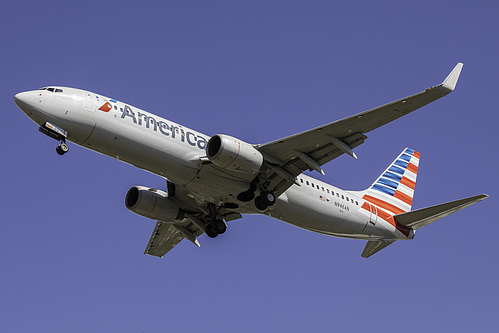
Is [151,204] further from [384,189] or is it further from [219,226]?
[384,189]

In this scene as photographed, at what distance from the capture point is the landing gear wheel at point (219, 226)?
Answer: 118 feet

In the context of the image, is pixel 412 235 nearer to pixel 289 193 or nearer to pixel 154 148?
pixel 289 193

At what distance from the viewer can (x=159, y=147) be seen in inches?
1184

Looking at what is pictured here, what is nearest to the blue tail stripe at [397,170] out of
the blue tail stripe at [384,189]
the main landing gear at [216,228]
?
the blue tail stripe at [384,189]

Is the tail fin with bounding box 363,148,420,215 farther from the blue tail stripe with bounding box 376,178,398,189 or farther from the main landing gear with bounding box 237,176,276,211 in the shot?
the main landing gear with bounding box 237,176,276,211

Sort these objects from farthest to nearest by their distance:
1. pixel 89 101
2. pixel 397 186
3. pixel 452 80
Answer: pixel 397 186, pixel 89 101, pixel 452 80

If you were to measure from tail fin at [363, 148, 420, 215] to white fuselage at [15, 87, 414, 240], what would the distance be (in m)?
4.68

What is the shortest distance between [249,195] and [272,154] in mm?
2464

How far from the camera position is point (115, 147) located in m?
29.6

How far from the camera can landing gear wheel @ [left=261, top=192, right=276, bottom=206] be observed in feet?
106

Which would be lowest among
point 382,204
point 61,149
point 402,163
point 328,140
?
point 61,149

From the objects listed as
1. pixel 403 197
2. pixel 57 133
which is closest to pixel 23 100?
pixel 57 133

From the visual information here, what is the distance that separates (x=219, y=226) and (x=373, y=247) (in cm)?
958

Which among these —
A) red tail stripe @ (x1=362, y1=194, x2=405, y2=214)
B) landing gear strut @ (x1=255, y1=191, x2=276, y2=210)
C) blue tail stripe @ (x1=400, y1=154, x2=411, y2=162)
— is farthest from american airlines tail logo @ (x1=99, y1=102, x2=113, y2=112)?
blue tail stripe @ (x1=400, y1=154, x2=411, y2=162)
